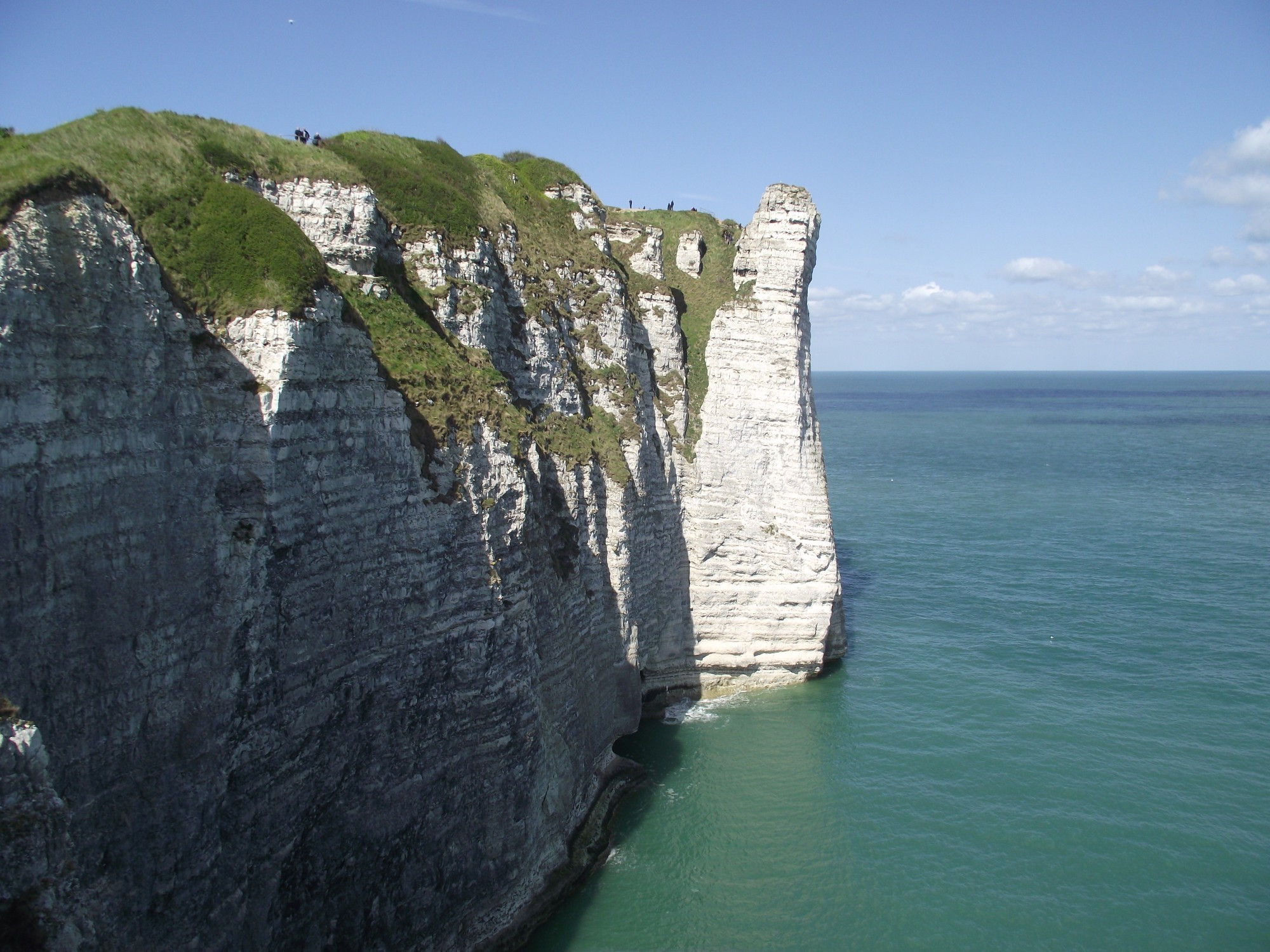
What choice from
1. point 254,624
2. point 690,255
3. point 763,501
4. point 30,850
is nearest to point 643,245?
point 690,255

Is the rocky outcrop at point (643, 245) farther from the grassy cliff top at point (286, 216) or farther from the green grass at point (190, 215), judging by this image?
the green grass at point (190, 215)

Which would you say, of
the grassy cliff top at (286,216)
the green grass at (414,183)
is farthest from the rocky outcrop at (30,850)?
the green grass at (414,183)

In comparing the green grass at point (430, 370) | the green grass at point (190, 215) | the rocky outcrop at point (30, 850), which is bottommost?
the rocky outcrop at point (30, 850)

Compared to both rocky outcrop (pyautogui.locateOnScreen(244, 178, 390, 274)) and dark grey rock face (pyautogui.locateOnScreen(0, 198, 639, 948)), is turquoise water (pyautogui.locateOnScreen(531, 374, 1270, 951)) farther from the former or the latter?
rocky outcrop (pyautogui.locateOnScreen(244, 178, 390, 274))

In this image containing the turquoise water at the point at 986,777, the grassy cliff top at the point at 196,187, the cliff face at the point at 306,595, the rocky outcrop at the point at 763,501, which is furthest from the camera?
the rocky outcrop at the point at 763,501

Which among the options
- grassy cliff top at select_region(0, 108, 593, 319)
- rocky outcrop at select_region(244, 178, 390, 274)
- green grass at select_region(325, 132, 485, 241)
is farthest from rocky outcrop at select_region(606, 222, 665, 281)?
rocky outcrop at select_region(244, 178, 390, 274)

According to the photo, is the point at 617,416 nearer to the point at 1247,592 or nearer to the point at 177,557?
the point at 177,557

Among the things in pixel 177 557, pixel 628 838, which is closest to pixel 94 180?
pixel 177 557

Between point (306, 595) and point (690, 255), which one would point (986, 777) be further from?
point (690, 255)
